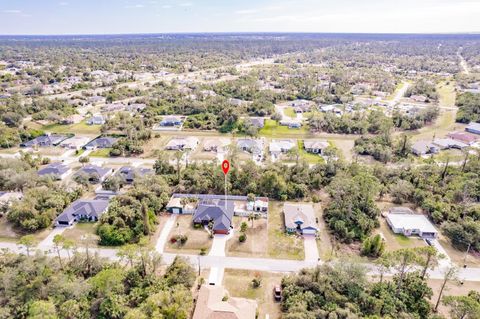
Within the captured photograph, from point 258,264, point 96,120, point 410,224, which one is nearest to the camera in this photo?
point 258,264

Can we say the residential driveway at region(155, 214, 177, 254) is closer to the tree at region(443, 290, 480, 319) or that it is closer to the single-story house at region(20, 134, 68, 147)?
the tree at region(443, 290, 480, 319)

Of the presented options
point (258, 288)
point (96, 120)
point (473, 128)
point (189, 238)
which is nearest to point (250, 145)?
point (189, 238)

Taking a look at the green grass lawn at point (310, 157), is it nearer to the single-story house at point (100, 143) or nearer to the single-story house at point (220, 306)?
the single-story house at point (220, 306)

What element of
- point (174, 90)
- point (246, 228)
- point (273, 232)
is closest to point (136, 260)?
Answer: point (246, 228)

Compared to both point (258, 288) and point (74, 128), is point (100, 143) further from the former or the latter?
point (258, 288)

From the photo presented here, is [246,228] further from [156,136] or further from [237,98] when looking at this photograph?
[237,98]

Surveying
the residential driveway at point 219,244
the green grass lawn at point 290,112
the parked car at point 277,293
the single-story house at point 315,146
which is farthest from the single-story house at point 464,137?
the parked car at point 277,293
